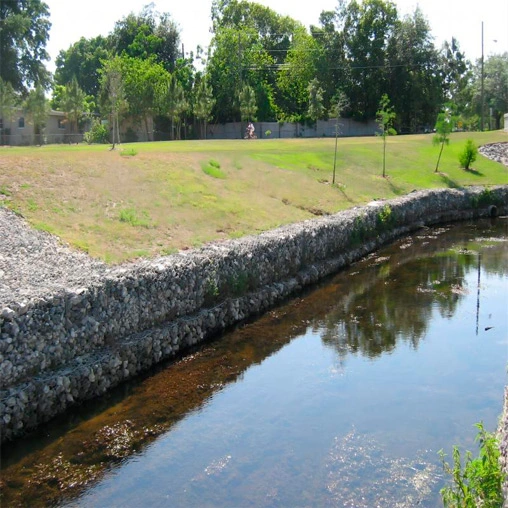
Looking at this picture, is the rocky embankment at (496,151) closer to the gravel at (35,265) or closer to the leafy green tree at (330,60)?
the leafy green tree at (330,60)

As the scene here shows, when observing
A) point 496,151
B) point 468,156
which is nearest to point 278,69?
point 496,151

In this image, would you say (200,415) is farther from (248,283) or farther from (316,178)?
(316,178)

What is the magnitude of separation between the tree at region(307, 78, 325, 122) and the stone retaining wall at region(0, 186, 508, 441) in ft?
159

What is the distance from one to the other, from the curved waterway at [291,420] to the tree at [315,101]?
53942 mm

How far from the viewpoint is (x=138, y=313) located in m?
13.3

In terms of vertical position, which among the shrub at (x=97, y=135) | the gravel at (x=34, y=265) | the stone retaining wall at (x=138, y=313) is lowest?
the stone retaining wall at (x=138, y=313)

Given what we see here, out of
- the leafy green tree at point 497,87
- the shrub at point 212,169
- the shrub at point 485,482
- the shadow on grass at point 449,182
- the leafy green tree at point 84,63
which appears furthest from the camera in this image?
the leafy green tree at point 84,63

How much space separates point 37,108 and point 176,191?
34983 mm

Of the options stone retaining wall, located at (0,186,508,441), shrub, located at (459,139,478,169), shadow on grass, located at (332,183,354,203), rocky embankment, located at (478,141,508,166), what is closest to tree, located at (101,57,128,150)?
shadow on grass, located at (332,183,354,203)

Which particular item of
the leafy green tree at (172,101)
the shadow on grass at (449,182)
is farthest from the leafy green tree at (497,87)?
the shadow on grass at (449,182)

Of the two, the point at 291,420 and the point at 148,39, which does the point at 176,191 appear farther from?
the point at 148,39

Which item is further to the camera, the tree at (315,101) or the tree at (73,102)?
the tree at (315,101)

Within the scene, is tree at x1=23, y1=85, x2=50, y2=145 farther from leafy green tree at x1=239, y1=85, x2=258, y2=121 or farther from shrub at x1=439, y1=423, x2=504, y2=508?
shrub at x1=439, y1=423, x2=504, y2=508

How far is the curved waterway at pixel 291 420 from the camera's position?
9.12 meters
